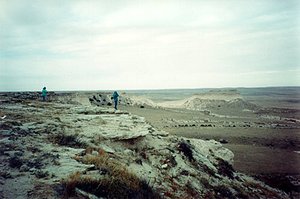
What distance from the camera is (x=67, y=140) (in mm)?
10531

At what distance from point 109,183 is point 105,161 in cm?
177

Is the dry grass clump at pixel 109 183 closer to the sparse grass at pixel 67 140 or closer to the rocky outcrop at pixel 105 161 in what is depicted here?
the rocky outcrop at pixel 105 161

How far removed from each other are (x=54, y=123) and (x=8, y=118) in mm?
1998

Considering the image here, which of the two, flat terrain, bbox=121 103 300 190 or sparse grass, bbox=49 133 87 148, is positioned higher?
sparse grass, bbox=49 133 87 148

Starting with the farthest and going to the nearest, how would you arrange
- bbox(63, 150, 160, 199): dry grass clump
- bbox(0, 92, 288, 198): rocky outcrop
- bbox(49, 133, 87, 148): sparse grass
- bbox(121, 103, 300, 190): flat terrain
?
1. bbox(121, 103, 300, 190): flat terrain
2. bbox(49, 133, 87, 148): sparse grass
3. bbox(0, 92, 288, 198): rocky outcrop
4. bbox(63, 150, 160, 199): dry grass clump

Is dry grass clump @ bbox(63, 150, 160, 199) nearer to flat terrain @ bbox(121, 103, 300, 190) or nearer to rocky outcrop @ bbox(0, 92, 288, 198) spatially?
rocky outcrop @ bbox(0, 92, 288, 198)

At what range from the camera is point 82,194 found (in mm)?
6898

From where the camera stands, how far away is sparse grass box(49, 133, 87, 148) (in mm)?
10305

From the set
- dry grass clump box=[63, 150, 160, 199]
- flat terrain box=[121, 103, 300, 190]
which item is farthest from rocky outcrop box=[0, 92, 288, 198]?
flat terrain box=[121, 103, 300, 190]

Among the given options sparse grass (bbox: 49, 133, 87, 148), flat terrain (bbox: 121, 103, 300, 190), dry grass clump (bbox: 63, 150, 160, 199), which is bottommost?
flat terrain (bbox: 121, 103, 300, 190)

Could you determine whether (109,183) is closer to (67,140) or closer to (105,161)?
(105,161)

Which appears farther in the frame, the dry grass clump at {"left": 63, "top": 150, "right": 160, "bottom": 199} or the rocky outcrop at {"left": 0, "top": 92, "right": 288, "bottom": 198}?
the rocky outcrop at {"left": 0, "top": 92, "right": 288, "bottom": 198}

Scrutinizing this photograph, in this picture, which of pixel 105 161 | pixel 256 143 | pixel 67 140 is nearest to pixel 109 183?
pixel 105 161

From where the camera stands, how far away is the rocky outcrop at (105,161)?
24.1ft
